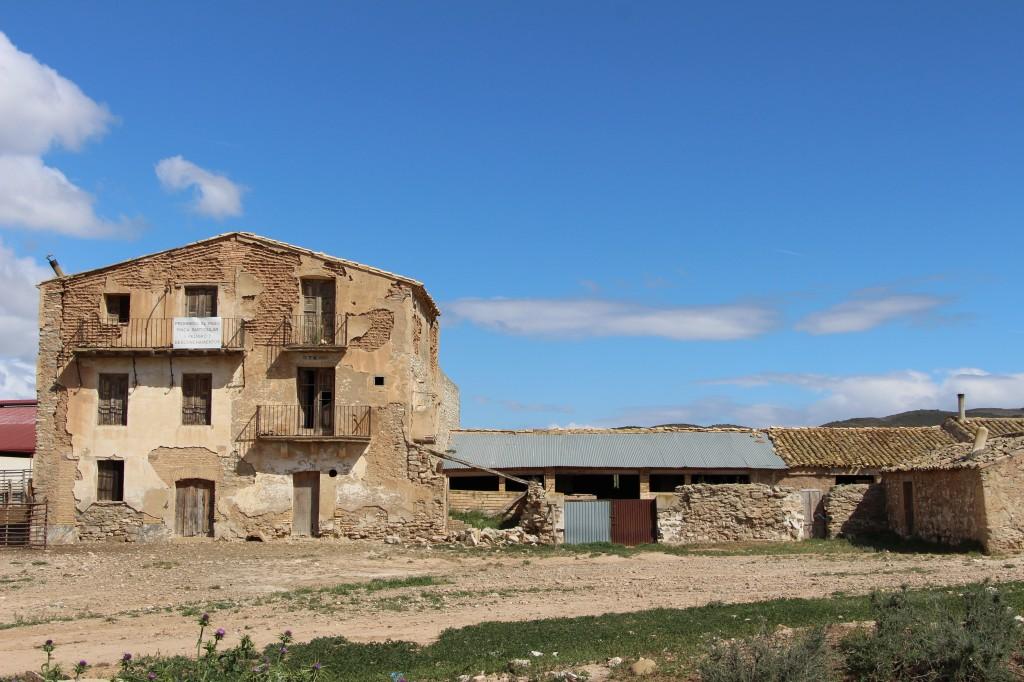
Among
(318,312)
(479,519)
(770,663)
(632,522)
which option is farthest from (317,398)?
(770,663)

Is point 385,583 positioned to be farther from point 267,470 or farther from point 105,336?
point 105,336

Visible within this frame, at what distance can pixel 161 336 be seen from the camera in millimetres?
30500

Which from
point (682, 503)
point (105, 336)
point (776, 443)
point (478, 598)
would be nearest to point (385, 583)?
point (478, 598)

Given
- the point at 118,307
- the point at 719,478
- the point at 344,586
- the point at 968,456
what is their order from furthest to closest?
the point at 719,478
the point at 118,307
the point at 968,456
the point at 344,586

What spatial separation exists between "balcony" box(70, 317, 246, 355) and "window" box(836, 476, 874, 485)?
20963 millimetres

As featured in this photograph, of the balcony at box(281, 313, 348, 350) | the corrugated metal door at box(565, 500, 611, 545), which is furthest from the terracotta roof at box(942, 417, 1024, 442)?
the balcony at box(281, 313, 348, 350)

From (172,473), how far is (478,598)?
15779 millimetres

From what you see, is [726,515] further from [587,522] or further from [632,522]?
[587,522]

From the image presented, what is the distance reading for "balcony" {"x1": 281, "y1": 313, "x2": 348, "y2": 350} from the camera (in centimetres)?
3027

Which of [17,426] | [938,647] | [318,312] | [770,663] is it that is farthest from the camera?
[17,426]

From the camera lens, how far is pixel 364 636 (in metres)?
13.9

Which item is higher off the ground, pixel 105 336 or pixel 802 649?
pixel 105 336

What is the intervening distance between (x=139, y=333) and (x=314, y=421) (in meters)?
6.44

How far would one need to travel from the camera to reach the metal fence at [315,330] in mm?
30312
